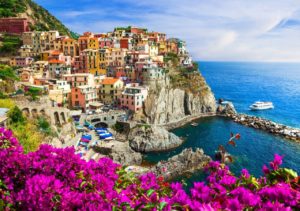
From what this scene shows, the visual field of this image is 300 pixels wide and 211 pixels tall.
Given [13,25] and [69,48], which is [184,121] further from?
[13,25]

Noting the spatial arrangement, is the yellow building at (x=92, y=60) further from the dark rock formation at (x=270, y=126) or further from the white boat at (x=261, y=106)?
the white boat at (x=261, y=106)

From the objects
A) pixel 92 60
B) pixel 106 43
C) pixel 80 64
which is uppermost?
pixel 106 43

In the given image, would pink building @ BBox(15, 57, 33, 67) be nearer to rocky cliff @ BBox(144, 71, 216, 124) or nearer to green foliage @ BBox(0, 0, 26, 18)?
green foliage @ BBox(0, 0, 26, 18)

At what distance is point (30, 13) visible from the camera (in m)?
87.4

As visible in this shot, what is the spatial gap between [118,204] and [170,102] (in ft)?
179

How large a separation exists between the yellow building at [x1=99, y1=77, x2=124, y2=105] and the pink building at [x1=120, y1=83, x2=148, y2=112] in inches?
53.1

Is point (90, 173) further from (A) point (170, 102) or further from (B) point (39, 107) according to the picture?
(A) point (170, 102)

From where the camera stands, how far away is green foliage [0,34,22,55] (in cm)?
6506

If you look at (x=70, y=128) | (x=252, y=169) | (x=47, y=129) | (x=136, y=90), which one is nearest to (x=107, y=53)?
(x=136, y=90)

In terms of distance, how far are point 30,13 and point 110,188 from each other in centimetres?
9542

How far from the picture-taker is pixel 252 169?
35.1m

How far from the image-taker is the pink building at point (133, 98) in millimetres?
51625

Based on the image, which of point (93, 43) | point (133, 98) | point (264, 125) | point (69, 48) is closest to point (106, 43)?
point (93, 43)

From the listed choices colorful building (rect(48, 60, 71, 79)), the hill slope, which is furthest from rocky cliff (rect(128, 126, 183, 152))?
the hill slope
